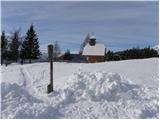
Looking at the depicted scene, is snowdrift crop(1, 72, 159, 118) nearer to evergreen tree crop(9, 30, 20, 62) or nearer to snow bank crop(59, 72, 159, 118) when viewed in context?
snow bank crop(59, 72, 159, 118)

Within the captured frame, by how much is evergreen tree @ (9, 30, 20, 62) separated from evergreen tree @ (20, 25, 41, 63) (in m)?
1.08

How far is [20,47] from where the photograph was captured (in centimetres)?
6203

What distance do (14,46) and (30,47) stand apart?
280cm

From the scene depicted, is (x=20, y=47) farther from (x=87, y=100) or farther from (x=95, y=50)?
(x=87, y=100)

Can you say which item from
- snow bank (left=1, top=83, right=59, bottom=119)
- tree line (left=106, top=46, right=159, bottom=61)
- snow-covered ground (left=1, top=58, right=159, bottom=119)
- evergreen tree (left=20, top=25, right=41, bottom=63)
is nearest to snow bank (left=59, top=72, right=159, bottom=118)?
snow-covered ground (left=1, top=58, right=159, bottom=119)

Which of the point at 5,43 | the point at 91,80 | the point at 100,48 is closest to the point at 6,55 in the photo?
the point at 5,43

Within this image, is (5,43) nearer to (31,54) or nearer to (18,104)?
(31,54)

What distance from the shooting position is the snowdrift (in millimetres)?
8992

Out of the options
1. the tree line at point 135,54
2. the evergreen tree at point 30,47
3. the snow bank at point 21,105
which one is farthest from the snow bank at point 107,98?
the tree line at point 135,54

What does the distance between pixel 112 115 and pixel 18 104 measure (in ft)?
7.88

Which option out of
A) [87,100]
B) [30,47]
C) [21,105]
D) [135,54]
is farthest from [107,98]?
[135,54]

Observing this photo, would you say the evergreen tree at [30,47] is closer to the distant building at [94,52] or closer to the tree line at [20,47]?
the tree line at [20,47]

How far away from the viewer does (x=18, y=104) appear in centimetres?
926

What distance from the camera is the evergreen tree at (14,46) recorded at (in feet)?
201
